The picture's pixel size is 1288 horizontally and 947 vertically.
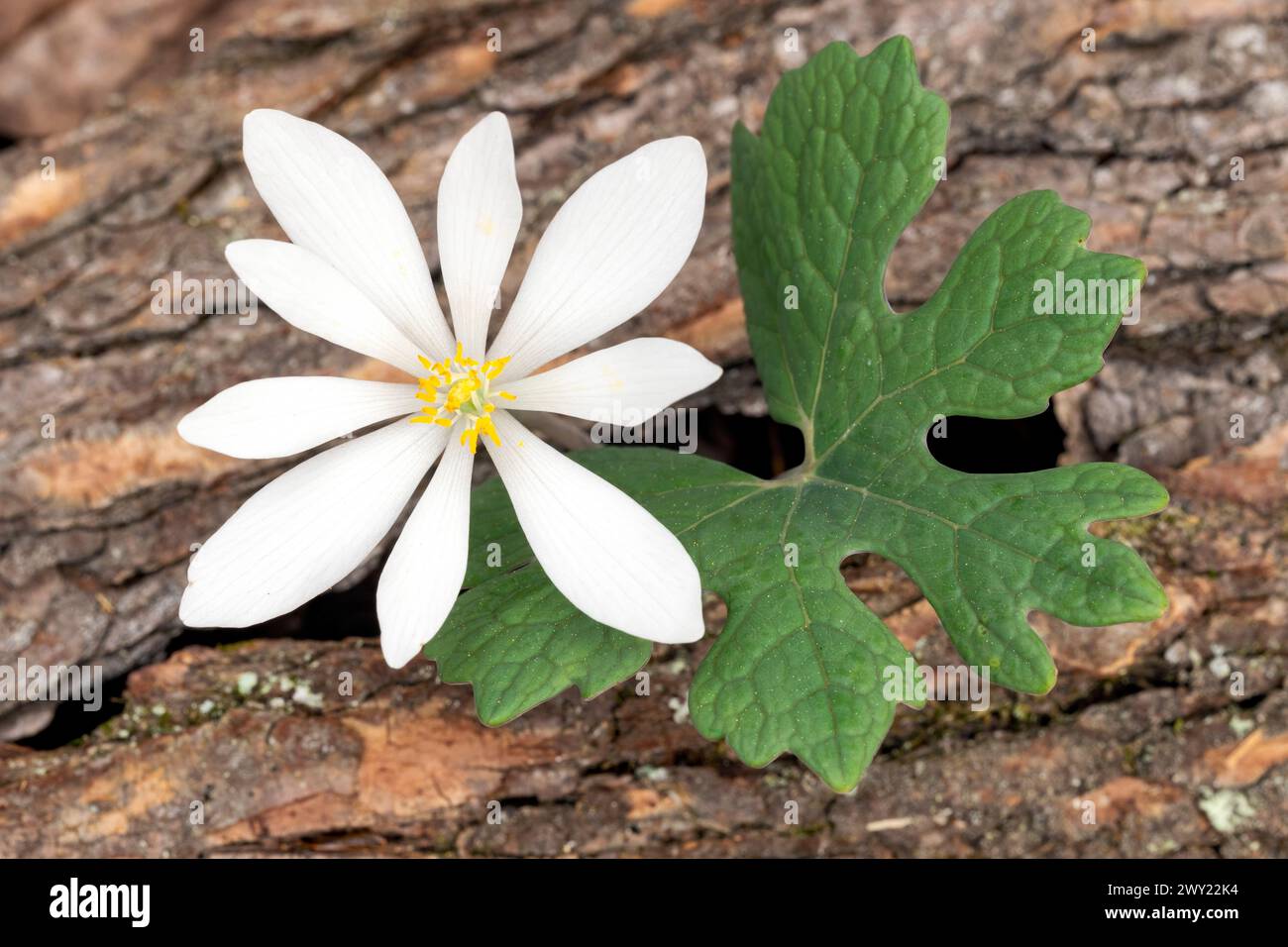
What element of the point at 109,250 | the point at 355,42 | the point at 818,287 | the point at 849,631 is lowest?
the point at 849,631

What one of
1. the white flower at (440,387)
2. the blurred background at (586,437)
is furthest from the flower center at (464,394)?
the blurred background at (586,437)

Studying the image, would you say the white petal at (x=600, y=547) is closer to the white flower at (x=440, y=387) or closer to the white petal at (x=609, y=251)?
the white flower at (x=440, y=387)

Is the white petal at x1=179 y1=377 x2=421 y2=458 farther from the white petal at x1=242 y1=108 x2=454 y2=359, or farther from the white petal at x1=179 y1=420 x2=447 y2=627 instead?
A: the white petal at x1=242 y1=108 x2=454 y2=359

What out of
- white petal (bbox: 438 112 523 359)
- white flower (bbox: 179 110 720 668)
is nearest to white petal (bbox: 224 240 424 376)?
white flower (bbox: 179 110 720 668)

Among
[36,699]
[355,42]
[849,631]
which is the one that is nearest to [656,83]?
[355,42]

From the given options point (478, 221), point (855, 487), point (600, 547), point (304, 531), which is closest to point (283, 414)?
point (304, 531)

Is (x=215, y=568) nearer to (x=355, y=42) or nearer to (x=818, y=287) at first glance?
(x=818, y=287)

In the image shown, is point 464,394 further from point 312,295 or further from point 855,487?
point 855,487
